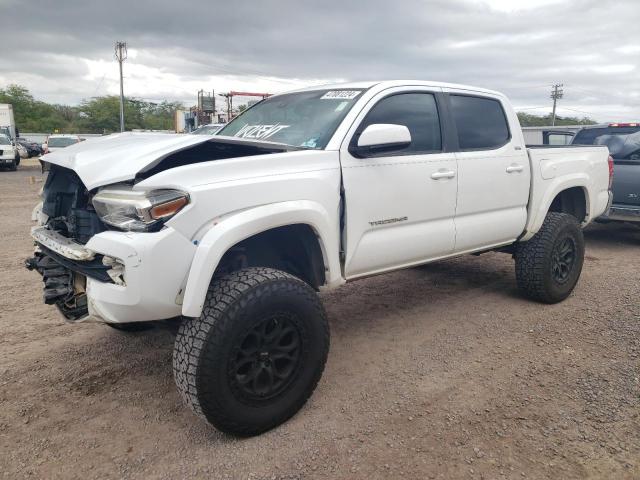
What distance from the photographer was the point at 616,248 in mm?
7305

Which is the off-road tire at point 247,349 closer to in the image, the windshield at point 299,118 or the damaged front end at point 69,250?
the damaged front end at point 69,250

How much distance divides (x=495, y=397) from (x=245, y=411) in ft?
5.08

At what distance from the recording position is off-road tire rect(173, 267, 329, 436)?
A: 8.04ft

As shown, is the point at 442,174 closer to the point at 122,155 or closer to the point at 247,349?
the point at 247,349

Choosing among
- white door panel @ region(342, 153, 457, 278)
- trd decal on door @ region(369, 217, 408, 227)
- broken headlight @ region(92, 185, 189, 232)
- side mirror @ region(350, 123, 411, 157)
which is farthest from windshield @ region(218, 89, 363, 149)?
broken headlight @ region(92, 185, 189, 232)

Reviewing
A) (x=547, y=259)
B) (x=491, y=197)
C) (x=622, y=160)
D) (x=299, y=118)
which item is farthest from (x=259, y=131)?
(x=622, y=160)

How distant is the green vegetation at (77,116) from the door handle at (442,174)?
65.2 metres

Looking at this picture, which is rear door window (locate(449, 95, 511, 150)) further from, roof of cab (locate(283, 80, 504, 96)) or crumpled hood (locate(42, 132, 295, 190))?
crumpled hood (locate(42, 132, 295, 190))

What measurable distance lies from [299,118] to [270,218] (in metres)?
1.18

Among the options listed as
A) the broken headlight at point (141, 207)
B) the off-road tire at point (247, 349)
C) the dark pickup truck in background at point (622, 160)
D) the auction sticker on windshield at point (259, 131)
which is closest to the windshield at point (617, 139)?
the dark pickup truck in background at point (622, 160)

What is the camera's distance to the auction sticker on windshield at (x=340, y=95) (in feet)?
11.5

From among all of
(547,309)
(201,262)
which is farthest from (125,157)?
(547,309)

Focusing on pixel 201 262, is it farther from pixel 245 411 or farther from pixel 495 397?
pixel 495 397

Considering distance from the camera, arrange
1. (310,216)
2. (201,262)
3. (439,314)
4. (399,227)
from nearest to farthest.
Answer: (201,262)
(310,216)
(399,227)
(439,314)
